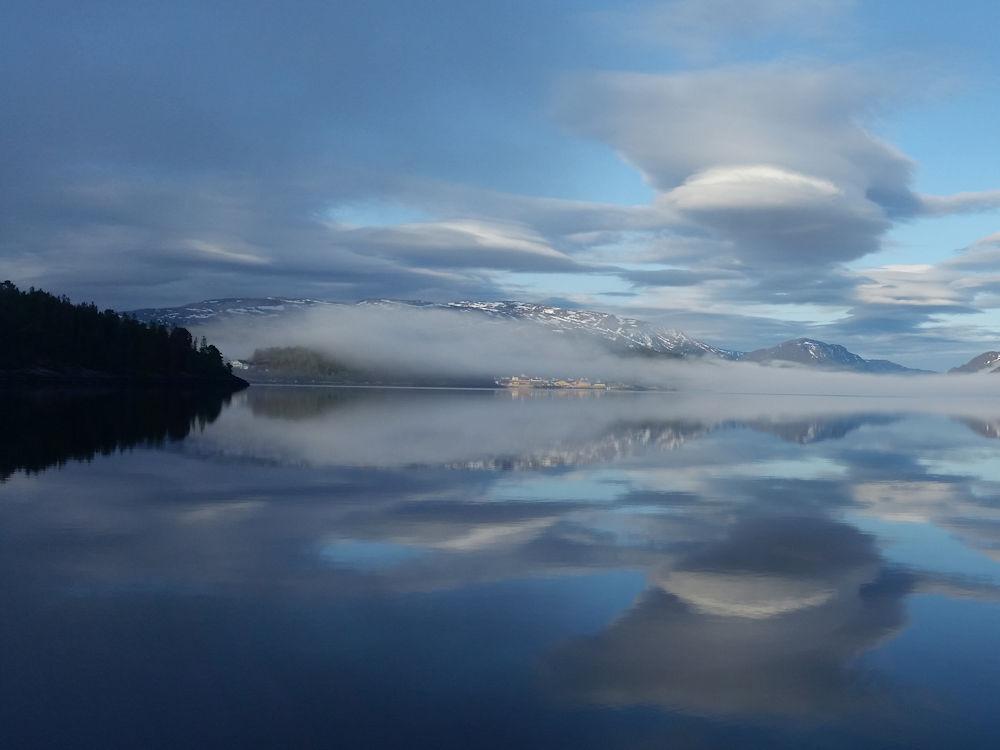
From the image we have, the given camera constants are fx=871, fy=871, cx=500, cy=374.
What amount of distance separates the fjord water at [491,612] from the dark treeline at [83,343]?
11146cm

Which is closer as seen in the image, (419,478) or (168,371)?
(419,478)

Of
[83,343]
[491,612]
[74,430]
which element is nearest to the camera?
[491,612]

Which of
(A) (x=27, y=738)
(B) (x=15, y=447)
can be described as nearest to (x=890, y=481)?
(A) (x=27, y=738)

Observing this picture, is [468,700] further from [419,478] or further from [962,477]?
[962,477]

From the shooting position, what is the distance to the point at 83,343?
139750 millimetres

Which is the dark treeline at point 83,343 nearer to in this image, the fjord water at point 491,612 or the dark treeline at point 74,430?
the dark treeline at point 74,430

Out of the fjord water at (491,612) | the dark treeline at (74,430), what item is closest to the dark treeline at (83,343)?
the dark treeline at (74,430)

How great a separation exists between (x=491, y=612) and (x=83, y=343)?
472 ft

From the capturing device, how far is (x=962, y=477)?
31.2 m

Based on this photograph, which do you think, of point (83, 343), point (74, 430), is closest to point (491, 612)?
point (74, 430)

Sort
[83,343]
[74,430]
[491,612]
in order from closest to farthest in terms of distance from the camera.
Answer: [491,612] → [74,430] → [83,343]

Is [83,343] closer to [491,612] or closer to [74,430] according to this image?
[74,430]

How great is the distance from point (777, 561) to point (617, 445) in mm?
26991

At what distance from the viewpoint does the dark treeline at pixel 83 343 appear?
125m
